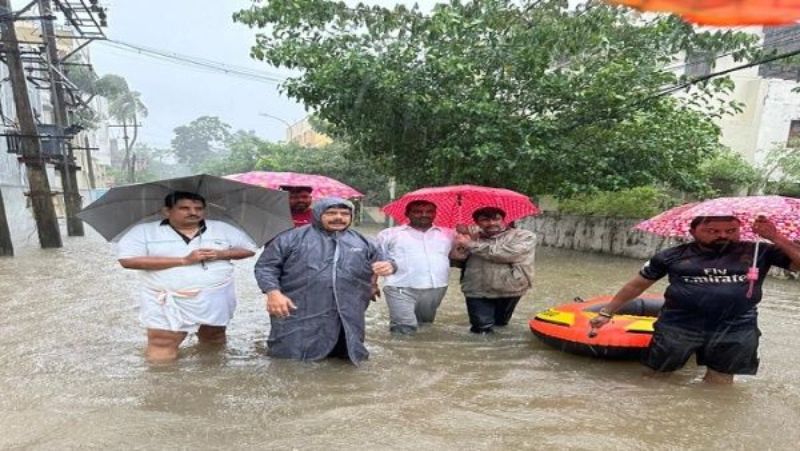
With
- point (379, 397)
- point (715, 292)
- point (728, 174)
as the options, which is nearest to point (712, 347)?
point (715, 292)

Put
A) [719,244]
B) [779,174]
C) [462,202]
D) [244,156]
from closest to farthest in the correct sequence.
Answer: [719,244] → [462,202] → [779,174] → [244,156]

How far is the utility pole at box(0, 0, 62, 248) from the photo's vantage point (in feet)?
39.2

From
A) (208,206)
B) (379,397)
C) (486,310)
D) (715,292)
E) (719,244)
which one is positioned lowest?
(379,397)

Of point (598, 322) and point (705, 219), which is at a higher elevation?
point (705, 219)

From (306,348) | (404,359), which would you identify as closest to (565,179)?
(404,359)

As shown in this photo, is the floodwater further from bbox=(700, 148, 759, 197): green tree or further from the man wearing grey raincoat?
bbox=(700, 148, 759, 197): green tree

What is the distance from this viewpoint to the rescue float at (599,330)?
4.52 meters

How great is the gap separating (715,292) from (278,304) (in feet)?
9.08

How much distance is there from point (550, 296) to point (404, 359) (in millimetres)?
4497

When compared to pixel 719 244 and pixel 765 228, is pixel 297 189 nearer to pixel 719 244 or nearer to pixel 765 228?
pixel 719 244

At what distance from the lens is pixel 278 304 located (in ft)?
12.1

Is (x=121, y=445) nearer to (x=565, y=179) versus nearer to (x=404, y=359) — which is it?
(x=404, y=359)

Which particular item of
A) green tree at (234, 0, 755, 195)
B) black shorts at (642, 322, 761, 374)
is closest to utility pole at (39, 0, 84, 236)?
green tree at (234, 0, 755, 195)

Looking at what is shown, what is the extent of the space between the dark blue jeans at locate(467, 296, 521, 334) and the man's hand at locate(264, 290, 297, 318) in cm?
218
